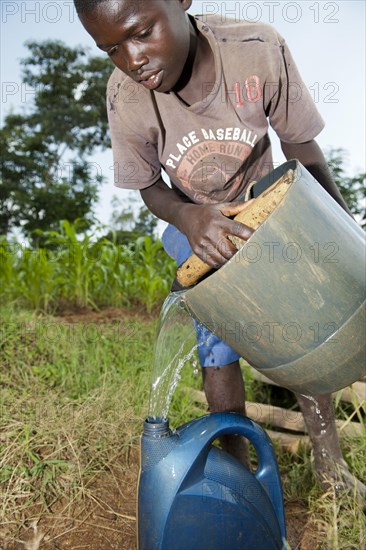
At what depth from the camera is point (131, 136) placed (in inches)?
71.5

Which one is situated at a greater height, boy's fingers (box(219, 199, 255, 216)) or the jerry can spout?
boy's fingers (box(219, 199, 255, 216))

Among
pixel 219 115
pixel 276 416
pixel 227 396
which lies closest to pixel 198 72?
pixel 219 115

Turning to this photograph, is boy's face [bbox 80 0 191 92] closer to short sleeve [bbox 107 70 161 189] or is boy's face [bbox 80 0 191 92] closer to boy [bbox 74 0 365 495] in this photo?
boy [bbox 74 0 365 495]

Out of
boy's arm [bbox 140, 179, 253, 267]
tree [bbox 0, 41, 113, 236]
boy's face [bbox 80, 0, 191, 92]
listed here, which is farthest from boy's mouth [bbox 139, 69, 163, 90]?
tree [bbox 0, 41, 113, 236]

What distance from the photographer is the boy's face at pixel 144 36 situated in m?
1.38

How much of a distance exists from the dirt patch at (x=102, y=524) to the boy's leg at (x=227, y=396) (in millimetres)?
273

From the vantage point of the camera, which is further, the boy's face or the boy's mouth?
the boy's mouth

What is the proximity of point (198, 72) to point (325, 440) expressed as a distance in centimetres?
130

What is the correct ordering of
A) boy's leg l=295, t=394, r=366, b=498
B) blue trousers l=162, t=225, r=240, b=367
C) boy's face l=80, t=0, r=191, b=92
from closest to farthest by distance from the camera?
boy's face l=80, t=0, r=191, b=92 < blue trousers l=162, t=225, r=240, b=367 < boy's leg l=295, t=394, r=366, b=498

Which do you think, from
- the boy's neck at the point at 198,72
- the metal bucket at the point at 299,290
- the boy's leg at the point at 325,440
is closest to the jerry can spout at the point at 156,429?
the metal bucket at the point at 299,290

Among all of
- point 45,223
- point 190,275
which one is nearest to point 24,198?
point 45,223

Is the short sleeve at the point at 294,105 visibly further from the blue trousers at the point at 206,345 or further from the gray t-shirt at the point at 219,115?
the blue trousers at the point at 206,345

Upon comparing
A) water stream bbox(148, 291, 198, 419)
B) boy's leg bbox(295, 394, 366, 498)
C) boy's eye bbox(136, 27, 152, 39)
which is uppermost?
boy's eye bbox(136, 27, 152, 39)

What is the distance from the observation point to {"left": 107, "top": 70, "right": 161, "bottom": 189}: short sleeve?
5.82 feet
